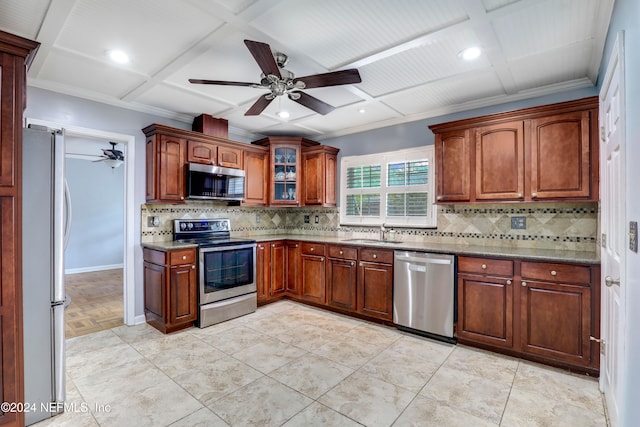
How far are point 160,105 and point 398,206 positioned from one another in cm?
323

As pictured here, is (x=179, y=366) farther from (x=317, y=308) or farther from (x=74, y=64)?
(x=74, y=64)

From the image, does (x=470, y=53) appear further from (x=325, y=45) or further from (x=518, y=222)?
(x=518, y=222)

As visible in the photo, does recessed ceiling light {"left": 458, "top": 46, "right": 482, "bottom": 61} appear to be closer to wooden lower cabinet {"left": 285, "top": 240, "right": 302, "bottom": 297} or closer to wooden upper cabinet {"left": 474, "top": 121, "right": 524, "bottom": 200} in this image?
wooden upper cabinet {"left": 474, "top": 121, "right": 524, "bottom": 200}

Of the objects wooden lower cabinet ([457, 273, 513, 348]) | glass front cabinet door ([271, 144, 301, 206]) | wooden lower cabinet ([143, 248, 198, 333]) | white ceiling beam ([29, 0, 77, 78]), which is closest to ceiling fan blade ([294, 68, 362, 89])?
white ceiling beam ([29, 0, 77, 78])

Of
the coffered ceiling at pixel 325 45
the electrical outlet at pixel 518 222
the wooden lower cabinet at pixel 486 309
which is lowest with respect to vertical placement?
the wooden lower cabinet at pixel 486 309

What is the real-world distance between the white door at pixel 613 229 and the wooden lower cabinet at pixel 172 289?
3492mm

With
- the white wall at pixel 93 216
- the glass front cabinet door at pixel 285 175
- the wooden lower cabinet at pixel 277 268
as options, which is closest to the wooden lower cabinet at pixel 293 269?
the wooden lower cabinet at pixel 277 268

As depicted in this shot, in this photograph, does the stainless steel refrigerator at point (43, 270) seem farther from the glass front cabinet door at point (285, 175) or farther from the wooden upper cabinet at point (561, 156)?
the wooden upper cabinet at point (561, 156)

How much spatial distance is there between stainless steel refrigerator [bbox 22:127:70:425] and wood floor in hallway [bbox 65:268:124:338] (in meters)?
1.57

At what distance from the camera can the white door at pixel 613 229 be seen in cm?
158

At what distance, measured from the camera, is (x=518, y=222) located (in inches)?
129

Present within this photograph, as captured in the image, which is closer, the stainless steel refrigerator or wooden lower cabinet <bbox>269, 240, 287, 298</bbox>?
the stainless steel refrigerator

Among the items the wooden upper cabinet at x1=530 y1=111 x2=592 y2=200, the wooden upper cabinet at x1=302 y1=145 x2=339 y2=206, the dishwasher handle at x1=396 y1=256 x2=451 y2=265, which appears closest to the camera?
the wooden upper cabinet at x1=530 y1=111 x2=592 y2=200

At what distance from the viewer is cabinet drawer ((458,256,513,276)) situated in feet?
9.11
